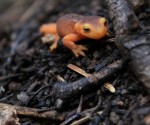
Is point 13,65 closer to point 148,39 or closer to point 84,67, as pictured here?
point 84,67

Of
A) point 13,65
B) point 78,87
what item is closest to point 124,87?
point 78,87

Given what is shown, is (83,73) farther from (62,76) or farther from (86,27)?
(86,27)

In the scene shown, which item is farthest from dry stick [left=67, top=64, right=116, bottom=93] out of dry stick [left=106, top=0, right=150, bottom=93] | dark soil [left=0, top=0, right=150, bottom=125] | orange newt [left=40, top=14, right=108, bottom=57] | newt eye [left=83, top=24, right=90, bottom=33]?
newt eye [left=83, top=24, right=90, bottom=33]

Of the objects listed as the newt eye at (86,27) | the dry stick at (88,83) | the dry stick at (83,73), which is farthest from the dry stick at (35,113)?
the newt eye at (86,27)

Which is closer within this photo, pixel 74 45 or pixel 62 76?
pixel 62 76

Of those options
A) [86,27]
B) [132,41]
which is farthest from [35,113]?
[132,41]

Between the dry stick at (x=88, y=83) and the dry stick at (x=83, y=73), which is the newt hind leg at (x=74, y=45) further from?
the dry stick at (x=88, y=83)
